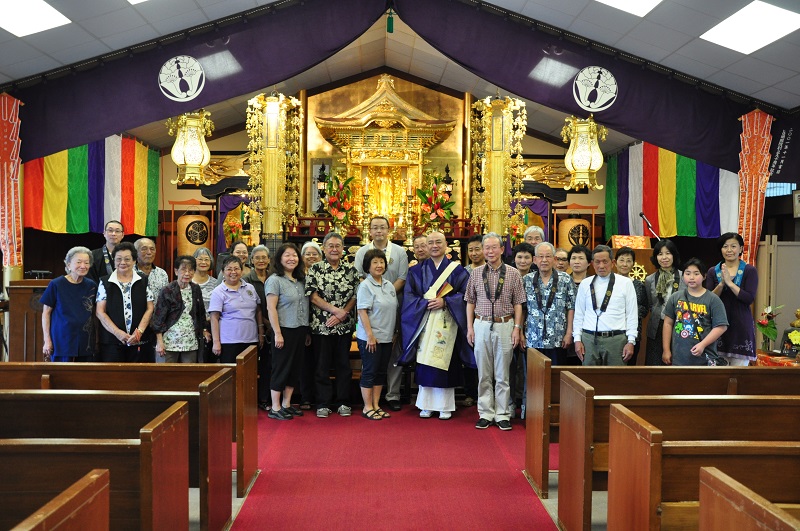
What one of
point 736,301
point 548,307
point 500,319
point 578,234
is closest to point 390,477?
point 500,319

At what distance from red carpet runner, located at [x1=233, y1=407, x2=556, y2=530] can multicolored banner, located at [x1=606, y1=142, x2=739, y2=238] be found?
6.06 m

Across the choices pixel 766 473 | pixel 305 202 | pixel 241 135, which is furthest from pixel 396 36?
pixel 766 473

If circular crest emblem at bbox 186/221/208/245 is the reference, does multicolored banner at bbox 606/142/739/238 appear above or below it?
above

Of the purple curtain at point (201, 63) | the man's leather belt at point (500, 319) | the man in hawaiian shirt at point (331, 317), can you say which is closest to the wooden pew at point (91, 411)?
the man in hawaiian shirt at point (331, 317)

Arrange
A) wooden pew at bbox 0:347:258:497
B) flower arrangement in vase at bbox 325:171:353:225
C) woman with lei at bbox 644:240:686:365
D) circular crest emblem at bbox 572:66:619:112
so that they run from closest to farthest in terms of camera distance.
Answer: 1. wooden pew at bbox 0:347:258:497
2. woman with lei at bbox 644:240:686:365
3. circular crest emblem at bbox 572:66:619:112
4. flower arrangement in vase at bbox 325:171:353:225

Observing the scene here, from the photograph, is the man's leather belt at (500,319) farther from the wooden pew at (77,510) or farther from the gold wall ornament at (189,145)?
the gold wall ornament at (189,145)

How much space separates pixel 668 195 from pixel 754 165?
4302 millimetres

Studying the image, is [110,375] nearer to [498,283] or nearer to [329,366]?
[329,366]

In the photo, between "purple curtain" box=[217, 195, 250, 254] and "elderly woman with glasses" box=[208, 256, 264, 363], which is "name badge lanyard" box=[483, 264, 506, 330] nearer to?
"elderly woman with glasses" box=[208, 256, 264, 363]

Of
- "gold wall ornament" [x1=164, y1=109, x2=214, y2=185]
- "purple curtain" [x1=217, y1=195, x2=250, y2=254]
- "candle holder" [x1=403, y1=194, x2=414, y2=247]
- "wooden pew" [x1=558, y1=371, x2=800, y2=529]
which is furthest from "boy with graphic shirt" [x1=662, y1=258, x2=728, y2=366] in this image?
"purple curtain" [x1=217, y1=195, x2=250, y2=254]

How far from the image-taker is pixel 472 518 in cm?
322

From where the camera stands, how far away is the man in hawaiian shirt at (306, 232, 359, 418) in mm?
5160

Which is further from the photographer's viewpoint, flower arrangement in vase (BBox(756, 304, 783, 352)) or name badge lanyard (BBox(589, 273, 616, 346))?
flower arrangement in vase (BBox(756, 304, 783, 352))

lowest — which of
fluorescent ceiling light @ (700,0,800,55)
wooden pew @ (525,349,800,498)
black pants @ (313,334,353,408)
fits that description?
black pants @ (313,334,353,408)
